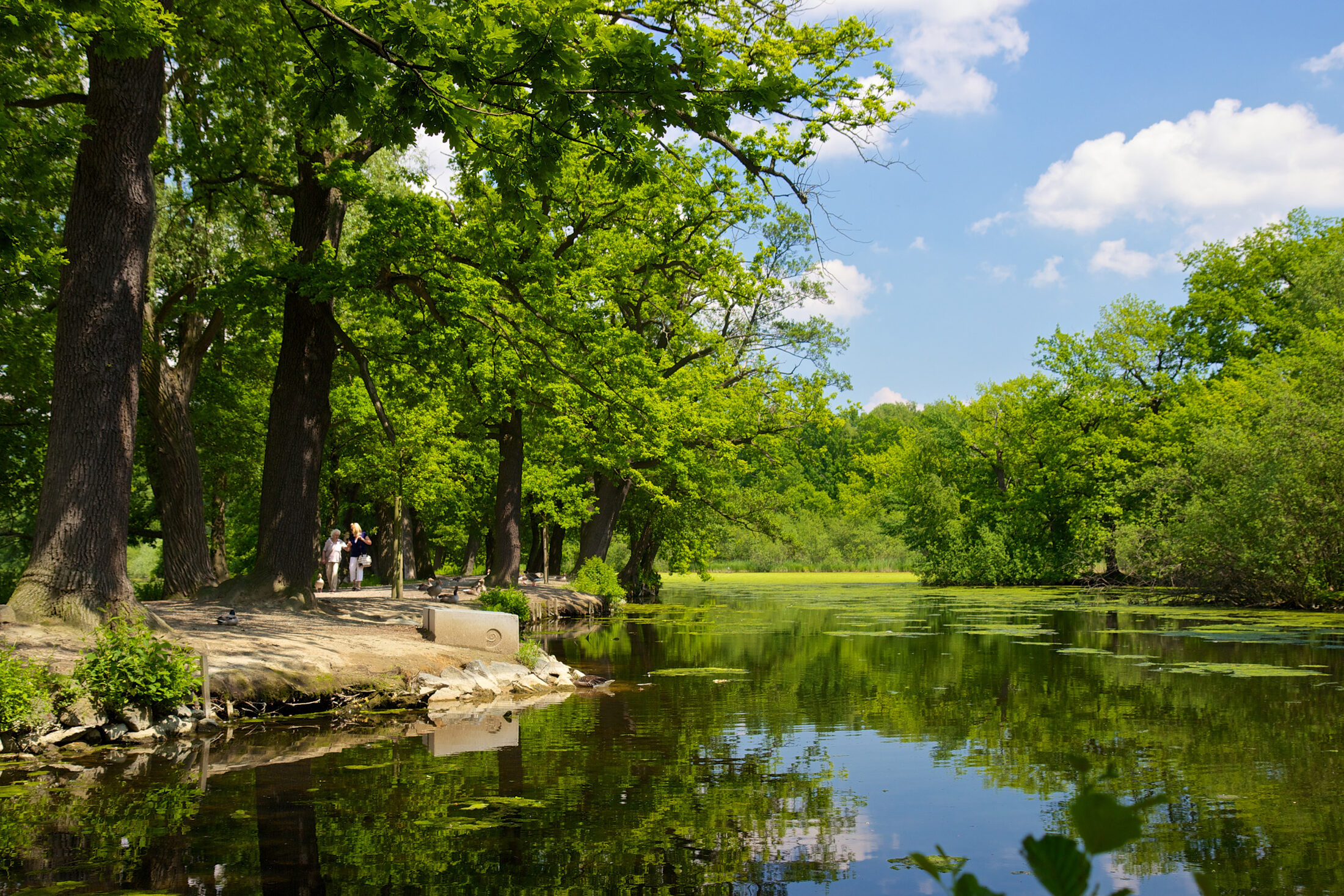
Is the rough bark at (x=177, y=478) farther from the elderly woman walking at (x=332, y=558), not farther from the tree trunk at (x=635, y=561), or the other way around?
the tree trunk at (x=635, y=561)

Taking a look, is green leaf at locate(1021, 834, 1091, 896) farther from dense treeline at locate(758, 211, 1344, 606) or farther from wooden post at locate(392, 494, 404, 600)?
dense treeline at locate(758, 211, 1344, 606)

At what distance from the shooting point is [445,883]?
5.35 metres

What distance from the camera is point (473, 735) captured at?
32.0 ft

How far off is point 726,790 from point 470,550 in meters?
34.8

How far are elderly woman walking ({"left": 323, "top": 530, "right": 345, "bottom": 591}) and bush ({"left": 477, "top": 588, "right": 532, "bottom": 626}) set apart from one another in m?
7.51

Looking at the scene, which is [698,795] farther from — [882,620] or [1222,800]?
[882,620]

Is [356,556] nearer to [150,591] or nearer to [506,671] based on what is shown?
[150,591]

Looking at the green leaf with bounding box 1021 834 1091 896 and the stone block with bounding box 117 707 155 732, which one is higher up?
the green leaf with bounding box 1021 834 1091 896

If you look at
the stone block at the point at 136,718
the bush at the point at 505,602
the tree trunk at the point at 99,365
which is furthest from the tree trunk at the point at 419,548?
the stone block at the point at 136,718

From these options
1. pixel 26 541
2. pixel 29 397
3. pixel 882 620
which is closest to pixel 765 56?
pixel 882 620

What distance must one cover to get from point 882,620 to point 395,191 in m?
16.1

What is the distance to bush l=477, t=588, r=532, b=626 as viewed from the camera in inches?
762

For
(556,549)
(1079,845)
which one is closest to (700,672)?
(1079,845)

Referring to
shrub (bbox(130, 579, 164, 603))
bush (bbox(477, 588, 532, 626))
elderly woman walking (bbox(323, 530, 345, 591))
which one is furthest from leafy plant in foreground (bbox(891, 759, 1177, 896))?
elderly woman walking (bbox(323, 530, 345, 591))
